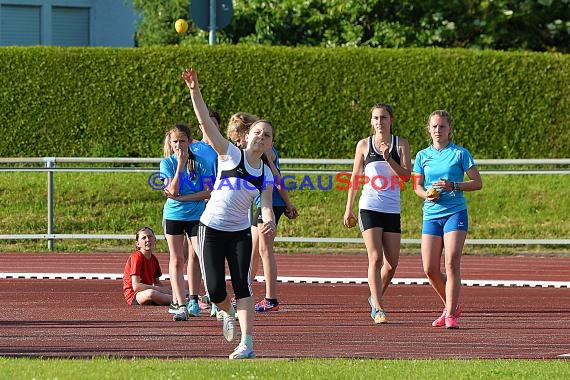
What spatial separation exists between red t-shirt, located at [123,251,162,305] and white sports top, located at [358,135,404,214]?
2.51m

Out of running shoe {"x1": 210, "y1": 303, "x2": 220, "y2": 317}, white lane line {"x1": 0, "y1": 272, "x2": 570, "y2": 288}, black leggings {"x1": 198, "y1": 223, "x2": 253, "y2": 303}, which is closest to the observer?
black leggings {"x1": 198, "y1": 223, "x2": 253, "y2": 303}

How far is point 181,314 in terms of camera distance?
12.6m

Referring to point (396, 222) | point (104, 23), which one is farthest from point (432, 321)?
point (104, 23)

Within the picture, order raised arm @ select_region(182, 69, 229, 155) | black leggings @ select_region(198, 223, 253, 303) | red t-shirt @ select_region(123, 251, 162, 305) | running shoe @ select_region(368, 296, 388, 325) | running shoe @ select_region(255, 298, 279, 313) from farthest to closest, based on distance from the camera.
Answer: red t-shirt @ select_region(123, 251, 162, 305) < running shoe @ select_region(255, 298, 279, 313) < running shoe @ select_region(368, 296, 388, 325) < black leggings @ select_region(198, 223, 253, 303) < raised arm @ select_region(182, 69, 229, 155)

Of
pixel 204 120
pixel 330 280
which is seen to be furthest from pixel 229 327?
pixel 330 280

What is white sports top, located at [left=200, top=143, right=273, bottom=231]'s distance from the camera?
10234mm

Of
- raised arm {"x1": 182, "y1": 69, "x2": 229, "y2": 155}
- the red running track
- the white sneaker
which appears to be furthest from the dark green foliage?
raised arm {"x1": 182, "y1": 69, "x2": 229, "y2": 155}

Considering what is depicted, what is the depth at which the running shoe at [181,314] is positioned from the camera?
12609 millimetres

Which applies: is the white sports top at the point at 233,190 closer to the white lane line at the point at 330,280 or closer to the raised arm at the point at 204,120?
the raised arm at the point at 204,120

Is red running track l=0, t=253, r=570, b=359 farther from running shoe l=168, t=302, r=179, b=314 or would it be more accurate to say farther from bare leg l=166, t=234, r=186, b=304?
bare leg l=166, t=234, r=186, b=304

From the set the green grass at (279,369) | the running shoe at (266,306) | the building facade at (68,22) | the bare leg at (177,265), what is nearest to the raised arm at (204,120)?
the green grass at (279,369)

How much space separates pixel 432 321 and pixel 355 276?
431 centimetres

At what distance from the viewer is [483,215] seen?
21344mm

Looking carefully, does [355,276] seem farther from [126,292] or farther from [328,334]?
[328,334]
